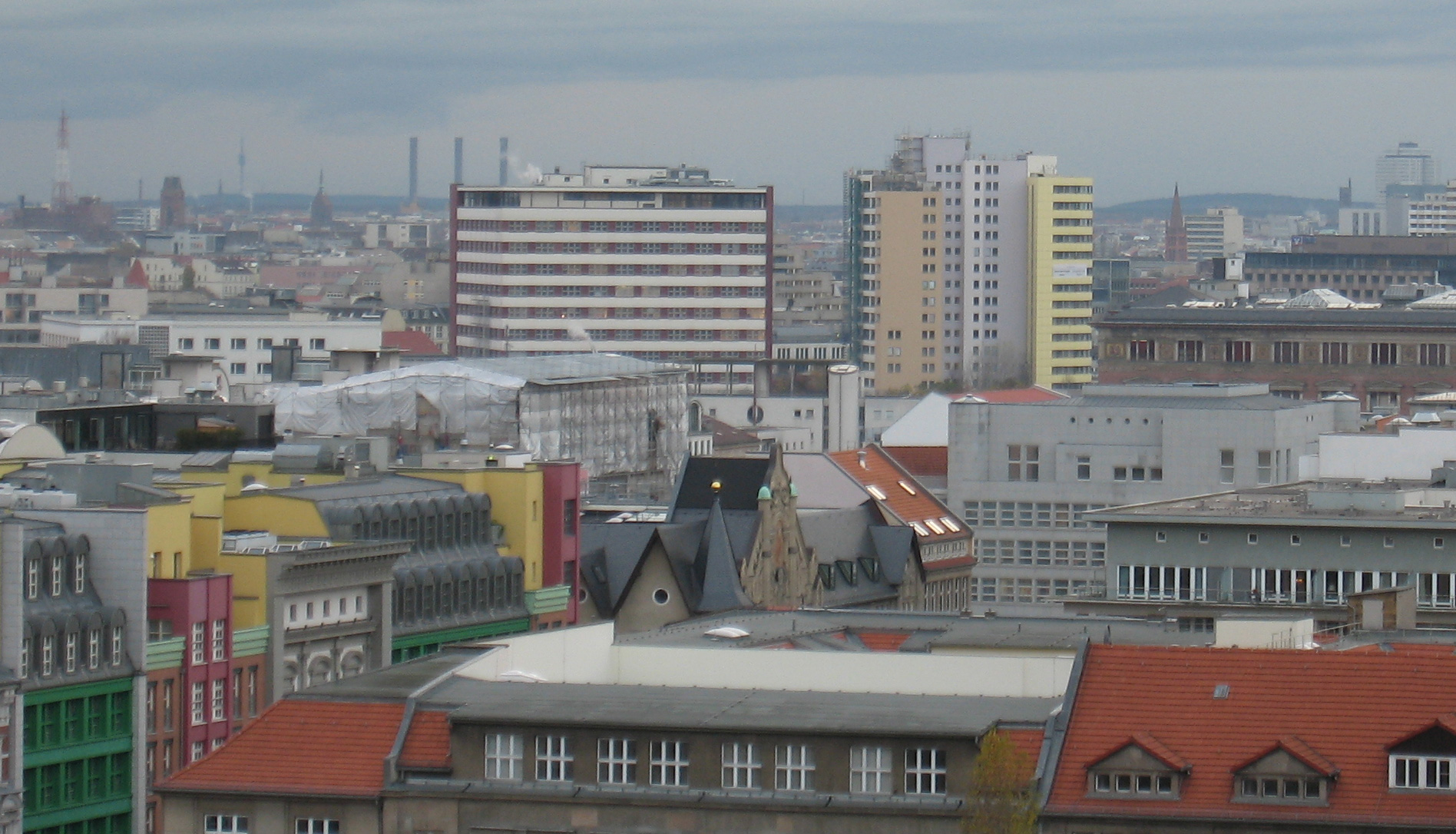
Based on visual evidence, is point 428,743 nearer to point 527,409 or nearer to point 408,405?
point 408,405

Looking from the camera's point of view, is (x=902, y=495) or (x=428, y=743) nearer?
(x=428, y=743)

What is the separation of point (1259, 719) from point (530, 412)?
85.0 metres

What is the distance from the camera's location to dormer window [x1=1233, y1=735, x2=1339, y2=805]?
60219 mm

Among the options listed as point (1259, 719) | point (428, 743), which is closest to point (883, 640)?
point (428, 743)

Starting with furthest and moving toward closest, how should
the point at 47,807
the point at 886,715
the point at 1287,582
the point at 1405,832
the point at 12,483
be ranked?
the point at 1287,582, the point at 12,483, the point at 47,807, the point at 886,715, the point at 1405,832

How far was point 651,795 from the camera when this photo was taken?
206ft

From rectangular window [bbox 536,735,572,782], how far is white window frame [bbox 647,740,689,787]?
4.95ft

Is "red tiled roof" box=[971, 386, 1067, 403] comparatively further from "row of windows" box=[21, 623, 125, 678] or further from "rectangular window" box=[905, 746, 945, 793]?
"rectangular window" box=[905, 746, 945, 793]

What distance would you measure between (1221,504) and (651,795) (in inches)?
1934

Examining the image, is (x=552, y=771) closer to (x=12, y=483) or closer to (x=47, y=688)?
(x=47, y=688)

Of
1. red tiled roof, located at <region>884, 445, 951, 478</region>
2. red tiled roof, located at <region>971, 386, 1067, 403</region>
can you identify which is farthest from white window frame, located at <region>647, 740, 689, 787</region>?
red tiled roof, located at <region>971, 386, 1067, 403</region>

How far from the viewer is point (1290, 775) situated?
6025cm

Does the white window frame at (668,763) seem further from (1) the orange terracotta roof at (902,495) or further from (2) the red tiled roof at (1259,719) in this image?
(1) the orange terracotta roof at (902,495)

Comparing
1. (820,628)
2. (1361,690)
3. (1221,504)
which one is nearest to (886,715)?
(1361,690)
